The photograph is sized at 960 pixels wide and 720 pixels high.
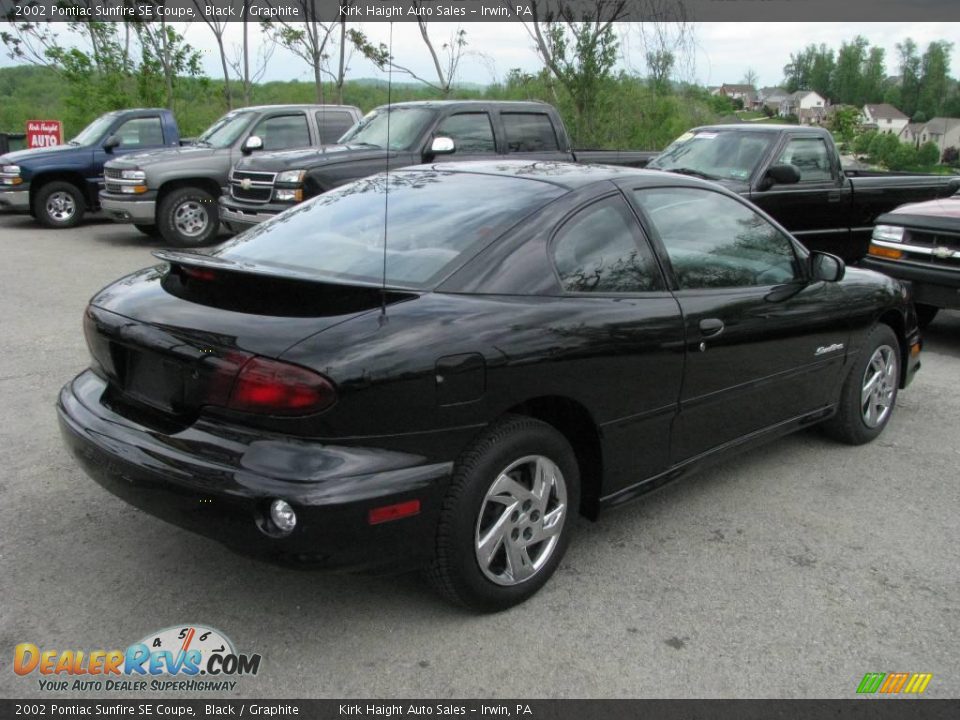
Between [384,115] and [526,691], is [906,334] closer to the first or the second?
[526,691]

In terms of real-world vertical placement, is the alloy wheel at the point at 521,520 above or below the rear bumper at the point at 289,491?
below

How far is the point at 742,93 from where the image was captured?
2261cm

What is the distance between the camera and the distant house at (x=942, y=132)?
58.7 feet

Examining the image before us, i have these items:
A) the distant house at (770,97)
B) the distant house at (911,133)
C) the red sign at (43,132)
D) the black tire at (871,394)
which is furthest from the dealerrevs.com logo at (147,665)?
the distant house at (770,97)

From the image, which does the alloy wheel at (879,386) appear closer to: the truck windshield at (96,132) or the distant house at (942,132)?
the truck windshield at (96,132)

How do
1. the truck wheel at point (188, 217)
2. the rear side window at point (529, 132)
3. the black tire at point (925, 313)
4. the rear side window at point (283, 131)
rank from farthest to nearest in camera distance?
the rear side window at point (283, 131), the truck wheel at point (188, 217), the rear side window at point (529, 132), the black tire at point (925, 313)

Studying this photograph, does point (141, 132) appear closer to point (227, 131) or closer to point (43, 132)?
point (227, 131)

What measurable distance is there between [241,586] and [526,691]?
124 cm

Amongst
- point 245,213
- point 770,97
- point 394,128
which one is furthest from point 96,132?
point 770,97

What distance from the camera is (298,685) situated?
2936mm

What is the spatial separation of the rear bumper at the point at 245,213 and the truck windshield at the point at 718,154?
14.3ft

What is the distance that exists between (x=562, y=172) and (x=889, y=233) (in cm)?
507

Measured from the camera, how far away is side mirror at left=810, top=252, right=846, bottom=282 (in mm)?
4754
